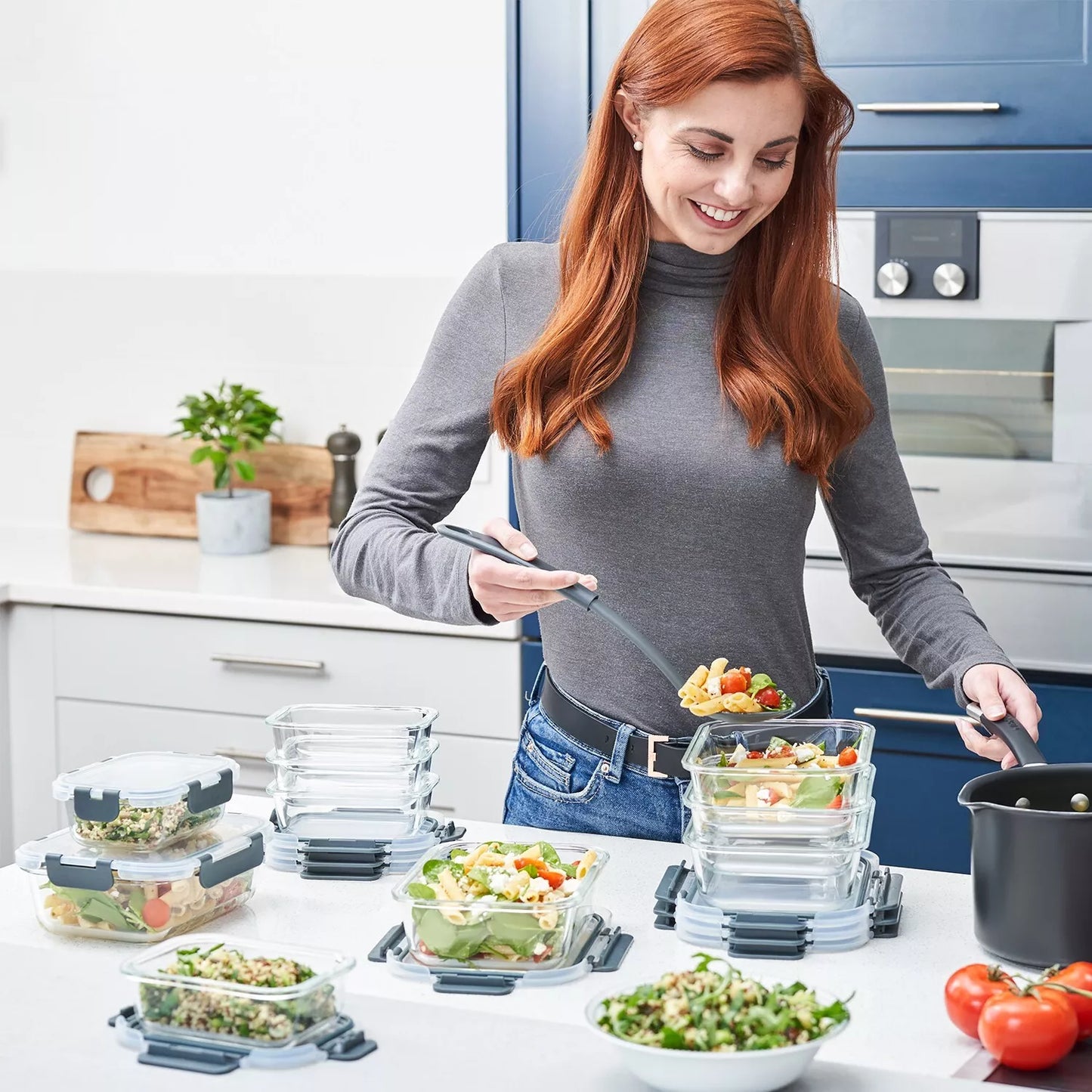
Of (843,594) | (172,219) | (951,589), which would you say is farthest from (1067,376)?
(172,219)

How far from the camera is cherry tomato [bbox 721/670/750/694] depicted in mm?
1547

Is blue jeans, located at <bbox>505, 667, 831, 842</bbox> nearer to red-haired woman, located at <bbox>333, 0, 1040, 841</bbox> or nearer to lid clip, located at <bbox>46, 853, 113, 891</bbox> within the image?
red-haired woman, located at <bbox>333, 0, 1040, 841</bbox>

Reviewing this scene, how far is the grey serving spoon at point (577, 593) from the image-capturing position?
144cm

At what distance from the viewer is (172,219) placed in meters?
3.16

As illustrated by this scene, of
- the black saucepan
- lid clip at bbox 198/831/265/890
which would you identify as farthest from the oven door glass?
lid clip at bbox 198/831/265/890

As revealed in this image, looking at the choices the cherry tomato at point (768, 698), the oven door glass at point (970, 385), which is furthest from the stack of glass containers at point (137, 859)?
the oven door glass at point (970, 385)

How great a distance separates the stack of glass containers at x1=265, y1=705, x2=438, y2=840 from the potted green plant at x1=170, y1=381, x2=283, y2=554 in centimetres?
155

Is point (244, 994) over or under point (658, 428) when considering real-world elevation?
under

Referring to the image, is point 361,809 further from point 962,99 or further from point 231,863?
point 962,99

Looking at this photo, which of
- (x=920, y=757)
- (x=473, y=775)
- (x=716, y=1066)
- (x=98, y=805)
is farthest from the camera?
(x=473, y=775)

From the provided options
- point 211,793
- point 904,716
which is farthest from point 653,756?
point 904,716

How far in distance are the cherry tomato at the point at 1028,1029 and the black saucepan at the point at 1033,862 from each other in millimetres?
128

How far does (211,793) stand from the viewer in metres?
1.39

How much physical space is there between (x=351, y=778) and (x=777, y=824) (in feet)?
1.49
